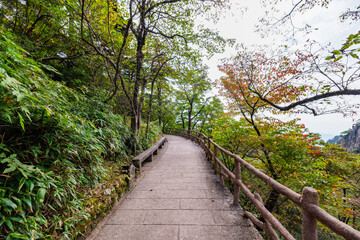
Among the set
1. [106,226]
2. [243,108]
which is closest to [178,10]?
[243,108]

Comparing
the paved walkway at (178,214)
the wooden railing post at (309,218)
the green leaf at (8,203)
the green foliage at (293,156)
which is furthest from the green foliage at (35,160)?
the green foliage at (293,156)

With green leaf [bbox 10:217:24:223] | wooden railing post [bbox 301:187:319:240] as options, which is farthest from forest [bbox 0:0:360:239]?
wooden railing post [bbox 301:187:319:240]

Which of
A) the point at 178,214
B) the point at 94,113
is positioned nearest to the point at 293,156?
the point at 178,214

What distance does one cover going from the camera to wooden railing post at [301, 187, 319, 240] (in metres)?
1.16

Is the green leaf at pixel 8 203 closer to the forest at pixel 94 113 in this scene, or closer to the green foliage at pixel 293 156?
the forest at pixel 94 113

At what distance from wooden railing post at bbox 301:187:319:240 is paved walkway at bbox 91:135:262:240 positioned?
1.04m

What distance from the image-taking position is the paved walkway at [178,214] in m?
2.08

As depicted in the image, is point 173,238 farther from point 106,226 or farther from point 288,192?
point 288,192

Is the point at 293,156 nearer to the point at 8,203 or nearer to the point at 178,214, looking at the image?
the point at 178,214

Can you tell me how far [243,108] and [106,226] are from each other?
681 centimetres

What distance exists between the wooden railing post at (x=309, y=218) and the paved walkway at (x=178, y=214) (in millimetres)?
1041

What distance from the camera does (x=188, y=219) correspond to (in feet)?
7.83

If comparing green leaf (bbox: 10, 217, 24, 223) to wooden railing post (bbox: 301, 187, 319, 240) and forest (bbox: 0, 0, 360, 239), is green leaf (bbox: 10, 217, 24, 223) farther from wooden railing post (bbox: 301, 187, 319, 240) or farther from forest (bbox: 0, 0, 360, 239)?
wooden railing post (bbox: 301, 187, 319, 240)

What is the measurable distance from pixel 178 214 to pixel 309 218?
1.94m
